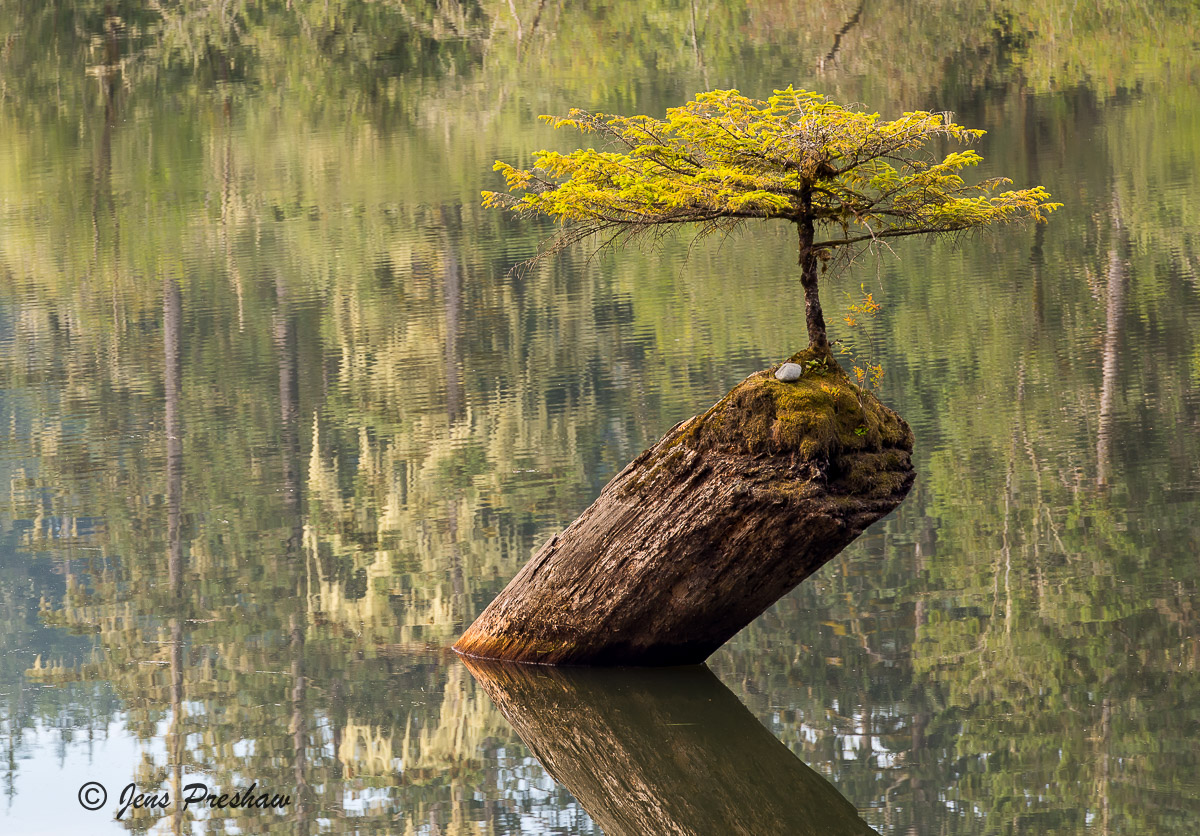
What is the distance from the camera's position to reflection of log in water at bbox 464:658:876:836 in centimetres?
608

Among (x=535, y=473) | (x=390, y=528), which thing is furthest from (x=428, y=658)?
(x=535, y=473)

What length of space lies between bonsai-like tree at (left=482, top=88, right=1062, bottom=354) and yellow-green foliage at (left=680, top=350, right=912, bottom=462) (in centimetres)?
27

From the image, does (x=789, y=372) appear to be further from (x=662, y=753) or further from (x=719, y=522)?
(x=662, y=753)

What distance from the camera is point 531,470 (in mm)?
11445

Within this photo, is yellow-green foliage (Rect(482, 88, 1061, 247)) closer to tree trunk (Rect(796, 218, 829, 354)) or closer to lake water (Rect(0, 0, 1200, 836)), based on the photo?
tree trunk (Rect(796, 218, 829, 354))

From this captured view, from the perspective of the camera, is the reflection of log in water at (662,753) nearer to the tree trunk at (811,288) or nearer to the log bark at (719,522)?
the log bark at (719,522)

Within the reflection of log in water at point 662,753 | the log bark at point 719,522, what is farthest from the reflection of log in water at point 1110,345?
the reflection of log in water at point 662,753

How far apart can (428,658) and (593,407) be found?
6.03 meters

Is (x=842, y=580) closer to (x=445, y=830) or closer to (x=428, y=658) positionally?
(x=428, y=658)

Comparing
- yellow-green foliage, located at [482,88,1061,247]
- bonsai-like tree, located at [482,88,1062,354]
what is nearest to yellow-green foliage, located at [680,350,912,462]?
bonsai-like tree, located at [482,88,1062,354]

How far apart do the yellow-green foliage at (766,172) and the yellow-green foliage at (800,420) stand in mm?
791

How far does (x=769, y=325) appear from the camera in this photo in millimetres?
16375

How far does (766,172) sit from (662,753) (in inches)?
118

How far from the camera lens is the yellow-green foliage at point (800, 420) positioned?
22.9 ft
